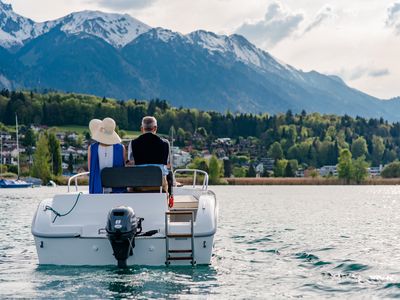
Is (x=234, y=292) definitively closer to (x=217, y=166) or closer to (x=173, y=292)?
(x=173, y=292)

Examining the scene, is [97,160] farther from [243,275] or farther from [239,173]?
[239,173]

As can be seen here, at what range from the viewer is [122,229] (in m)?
13.0

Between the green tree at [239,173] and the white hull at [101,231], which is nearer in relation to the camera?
the white hull at [101,231]

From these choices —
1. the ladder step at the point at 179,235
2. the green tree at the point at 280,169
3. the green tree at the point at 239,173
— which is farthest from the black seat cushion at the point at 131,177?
the green tree at the point at 280,169

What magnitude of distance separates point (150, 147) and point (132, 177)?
869 mm

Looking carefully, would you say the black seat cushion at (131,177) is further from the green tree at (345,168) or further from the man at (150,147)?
the green tree at (345,168)

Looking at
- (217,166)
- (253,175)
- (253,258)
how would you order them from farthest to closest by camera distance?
1. (253,175)
2. (217,166)
3. (253,258)

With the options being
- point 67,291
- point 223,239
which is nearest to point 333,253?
point 223,239

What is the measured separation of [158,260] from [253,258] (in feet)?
12.4

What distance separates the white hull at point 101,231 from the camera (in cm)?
1352

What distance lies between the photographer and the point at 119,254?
13.2m

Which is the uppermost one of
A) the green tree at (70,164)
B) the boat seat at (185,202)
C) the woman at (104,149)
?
the green tree at (70,164)

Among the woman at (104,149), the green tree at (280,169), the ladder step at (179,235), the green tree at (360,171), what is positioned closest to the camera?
the ladder step at (179,235)

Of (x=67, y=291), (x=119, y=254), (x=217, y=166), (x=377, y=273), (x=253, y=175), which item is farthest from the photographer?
(x=253, y=175)
